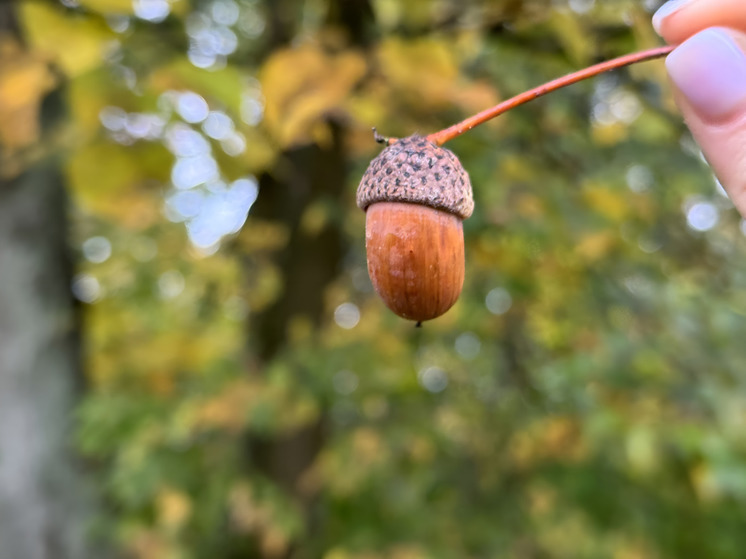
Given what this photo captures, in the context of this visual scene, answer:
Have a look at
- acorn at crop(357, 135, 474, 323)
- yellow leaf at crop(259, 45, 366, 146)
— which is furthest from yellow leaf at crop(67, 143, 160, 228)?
acorn at crop(357, 135, 474, 323)

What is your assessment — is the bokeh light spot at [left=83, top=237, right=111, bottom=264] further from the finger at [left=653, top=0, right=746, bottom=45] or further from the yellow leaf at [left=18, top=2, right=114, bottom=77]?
the finger at [left=653, top=0, right=746, bottom=45]

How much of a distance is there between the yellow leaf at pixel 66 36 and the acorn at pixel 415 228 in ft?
2.90

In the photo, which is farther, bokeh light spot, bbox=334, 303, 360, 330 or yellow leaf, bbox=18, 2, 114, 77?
bokeh light spot, bbox=334, 303, 360, 330

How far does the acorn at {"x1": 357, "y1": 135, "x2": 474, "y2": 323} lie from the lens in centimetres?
73

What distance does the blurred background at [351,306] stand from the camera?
1733mm

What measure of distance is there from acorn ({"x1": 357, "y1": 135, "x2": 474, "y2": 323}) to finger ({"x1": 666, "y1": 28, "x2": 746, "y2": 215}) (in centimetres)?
35

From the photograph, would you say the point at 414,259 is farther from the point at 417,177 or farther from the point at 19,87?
the point at 19,87

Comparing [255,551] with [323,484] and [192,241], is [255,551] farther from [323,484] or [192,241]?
[192,241]

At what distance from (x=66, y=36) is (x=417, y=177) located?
3.38 feet

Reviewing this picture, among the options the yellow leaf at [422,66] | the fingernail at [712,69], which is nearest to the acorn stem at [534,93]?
the fingernail at [712,69]

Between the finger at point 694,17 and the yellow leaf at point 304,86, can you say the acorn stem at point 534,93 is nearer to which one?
the finger at point 694,17

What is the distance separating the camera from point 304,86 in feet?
4.96

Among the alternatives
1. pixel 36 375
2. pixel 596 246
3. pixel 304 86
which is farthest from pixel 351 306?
pixel 304 86

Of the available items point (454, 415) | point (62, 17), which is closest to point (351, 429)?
point (454, 415)
